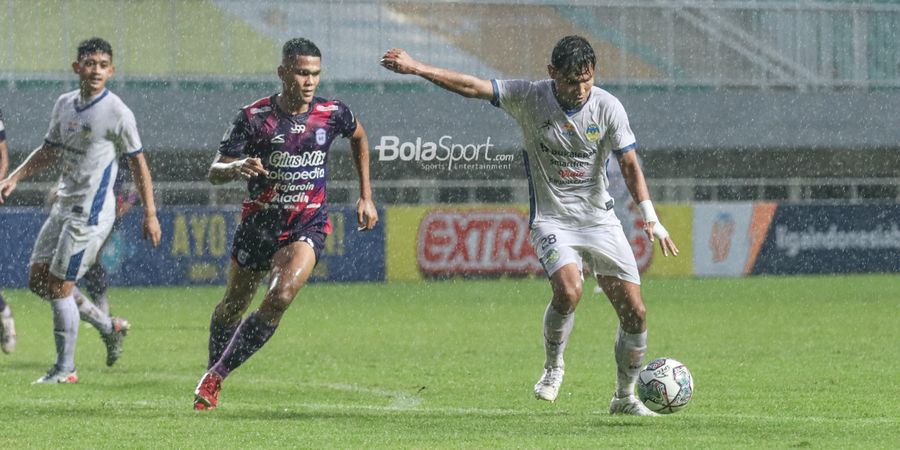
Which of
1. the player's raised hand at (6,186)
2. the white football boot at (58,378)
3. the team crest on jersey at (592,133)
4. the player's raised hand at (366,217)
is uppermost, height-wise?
the team crest on jersey at (592,133)

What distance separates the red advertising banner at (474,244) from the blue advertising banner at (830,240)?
3.96 m

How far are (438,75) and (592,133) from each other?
866 millimetres

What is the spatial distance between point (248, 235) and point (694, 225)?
17.0 meters

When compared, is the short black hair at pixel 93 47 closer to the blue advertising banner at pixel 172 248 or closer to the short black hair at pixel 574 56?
the short black hair at pixel 574 56

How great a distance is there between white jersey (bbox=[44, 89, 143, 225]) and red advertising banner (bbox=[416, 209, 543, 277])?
13262mm

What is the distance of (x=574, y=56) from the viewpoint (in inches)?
309

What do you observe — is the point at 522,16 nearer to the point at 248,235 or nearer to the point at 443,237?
the point at 443,237

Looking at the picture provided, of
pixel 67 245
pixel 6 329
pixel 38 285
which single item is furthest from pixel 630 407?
pixel 6 329

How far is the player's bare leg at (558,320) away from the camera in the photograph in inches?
317

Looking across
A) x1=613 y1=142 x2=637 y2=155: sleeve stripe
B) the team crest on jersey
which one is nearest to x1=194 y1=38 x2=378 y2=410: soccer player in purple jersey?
the team crest on jersey

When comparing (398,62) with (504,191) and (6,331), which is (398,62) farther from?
(504,191)

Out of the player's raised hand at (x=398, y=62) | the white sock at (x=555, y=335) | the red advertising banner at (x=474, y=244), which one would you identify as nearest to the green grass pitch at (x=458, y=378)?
the white sock at (x=555, y=335)

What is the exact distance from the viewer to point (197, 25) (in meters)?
23.3

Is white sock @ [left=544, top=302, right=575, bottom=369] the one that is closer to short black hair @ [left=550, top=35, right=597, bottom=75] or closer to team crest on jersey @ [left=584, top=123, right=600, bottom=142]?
team crest on jersey @ [left=584, top=123, right=600, bottom=142]
